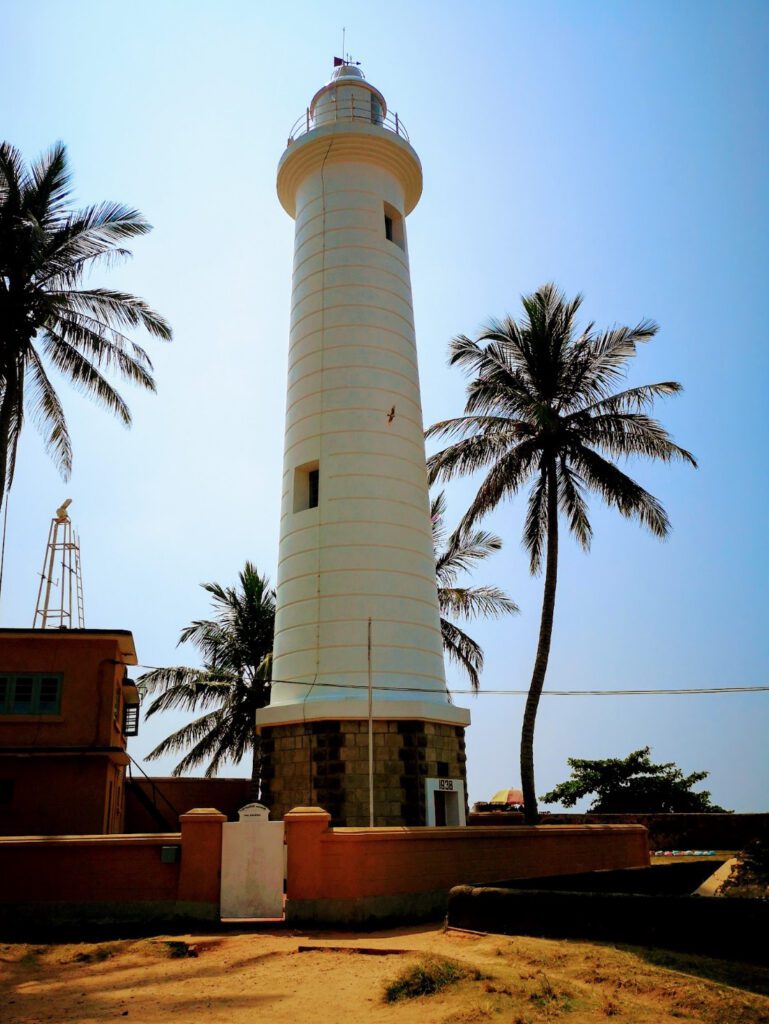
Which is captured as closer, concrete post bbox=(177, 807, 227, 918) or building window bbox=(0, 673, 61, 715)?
concrete post bbox=(177, 807, 227, 918)

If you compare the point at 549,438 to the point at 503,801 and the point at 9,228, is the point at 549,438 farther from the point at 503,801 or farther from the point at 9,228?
the point at 503,801

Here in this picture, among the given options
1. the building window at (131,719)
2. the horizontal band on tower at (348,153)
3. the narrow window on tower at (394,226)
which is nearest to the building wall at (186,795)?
the building window at (131,719)

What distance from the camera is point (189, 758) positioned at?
105 feet

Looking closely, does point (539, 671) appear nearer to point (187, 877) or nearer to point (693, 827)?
point (693, 827)

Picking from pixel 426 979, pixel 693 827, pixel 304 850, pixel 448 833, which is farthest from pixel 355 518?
pixel 693 827

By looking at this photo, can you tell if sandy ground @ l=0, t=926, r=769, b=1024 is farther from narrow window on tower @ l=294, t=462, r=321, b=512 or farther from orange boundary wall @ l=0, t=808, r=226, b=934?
narrow window on tower @ l=294, t=462, r=321, b=512

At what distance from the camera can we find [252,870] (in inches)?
549

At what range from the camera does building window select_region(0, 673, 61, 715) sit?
1886 centimetres

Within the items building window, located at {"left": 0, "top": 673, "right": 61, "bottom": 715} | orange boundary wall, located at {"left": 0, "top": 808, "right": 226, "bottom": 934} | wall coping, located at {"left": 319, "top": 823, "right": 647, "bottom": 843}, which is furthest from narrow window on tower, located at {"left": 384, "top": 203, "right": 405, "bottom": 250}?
orange boundary wall, located at {"left": 0, "top": 808, "right": 226, "bottom": 934}

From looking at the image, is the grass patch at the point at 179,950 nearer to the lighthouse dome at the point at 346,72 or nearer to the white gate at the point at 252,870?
the white gate at the point at 252,870

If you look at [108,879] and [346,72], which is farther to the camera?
[346,72]

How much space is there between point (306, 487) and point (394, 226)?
7.49m

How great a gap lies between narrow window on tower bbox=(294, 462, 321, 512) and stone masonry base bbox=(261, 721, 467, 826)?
16.8ft

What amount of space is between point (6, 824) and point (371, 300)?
13.9 metres
